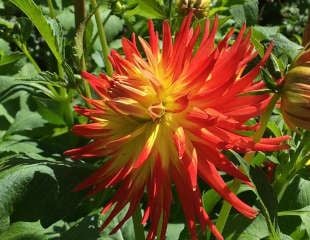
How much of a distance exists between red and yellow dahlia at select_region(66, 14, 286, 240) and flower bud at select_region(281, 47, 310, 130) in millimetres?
52

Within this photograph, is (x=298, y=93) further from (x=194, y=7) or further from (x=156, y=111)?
(x=194, y=7)

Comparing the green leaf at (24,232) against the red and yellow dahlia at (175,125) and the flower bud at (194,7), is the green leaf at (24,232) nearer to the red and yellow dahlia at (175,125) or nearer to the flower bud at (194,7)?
the red and yellow dahlia at (175,125)

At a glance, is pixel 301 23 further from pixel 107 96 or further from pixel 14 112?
pixel 107 96

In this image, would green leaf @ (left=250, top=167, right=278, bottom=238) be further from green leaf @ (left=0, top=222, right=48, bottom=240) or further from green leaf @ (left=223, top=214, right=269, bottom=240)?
green leaf @ (left=0, top=222, right=48, bottom=240)

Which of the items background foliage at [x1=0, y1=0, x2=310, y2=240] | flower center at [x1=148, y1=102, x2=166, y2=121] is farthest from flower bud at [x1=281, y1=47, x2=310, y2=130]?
flower center at [x1=148, y1=102, x2=166, y2=121]

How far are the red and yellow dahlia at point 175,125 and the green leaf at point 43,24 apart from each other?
230 mm

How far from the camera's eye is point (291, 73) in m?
0.91

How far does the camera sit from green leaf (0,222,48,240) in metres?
1.37

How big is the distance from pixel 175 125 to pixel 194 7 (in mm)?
664

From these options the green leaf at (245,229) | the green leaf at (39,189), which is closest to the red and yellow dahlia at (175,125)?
the green leaf at (39,189)

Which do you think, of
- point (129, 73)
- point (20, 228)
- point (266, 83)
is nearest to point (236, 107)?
point (266, 83)

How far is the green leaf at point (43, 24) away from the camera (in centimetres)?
121

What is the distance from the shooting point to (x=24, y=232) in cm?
140

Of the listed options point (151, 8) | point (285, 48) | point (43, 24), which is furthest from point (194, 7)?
point (43, 24)
